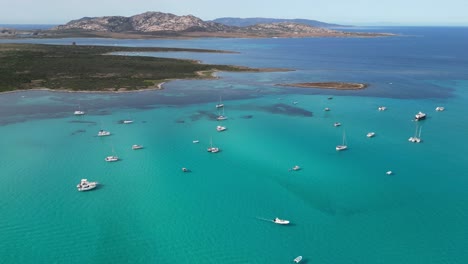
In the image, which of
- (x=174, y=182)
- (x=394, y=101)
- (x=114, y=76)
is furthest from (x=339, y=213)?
(x=114, y=76)

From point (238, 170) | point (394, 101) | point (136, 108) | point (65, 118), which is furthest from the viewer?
point (394, 101)

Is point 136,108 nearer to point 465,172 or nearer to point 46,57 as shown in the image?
point 465,172

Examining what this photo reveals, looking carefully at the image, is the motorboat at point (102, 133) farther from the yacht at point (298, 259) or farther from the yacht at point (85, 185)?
the yacht at point (298, 259)

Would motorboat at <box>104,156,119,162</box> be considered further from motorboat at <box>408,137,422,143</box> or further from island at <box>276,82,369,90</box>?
island at <box>276,82,369,90</box>

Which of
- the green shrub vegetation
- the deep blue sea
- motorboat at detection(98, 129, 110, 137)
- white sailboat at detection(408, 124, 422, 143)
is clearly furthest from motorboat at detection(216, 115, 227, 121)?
the green shrub vegetation

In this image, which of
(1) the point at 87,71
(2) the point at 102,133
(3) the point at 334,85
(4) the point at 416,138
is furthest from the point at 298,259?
(1) the point at 87,71

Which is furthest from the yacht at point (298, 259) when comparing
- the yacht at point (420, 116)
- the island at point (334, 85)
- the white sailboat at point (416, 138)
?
the island at point (334, 85)

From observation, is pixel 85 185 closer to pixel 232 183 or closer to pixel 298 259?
pixel 232 183
